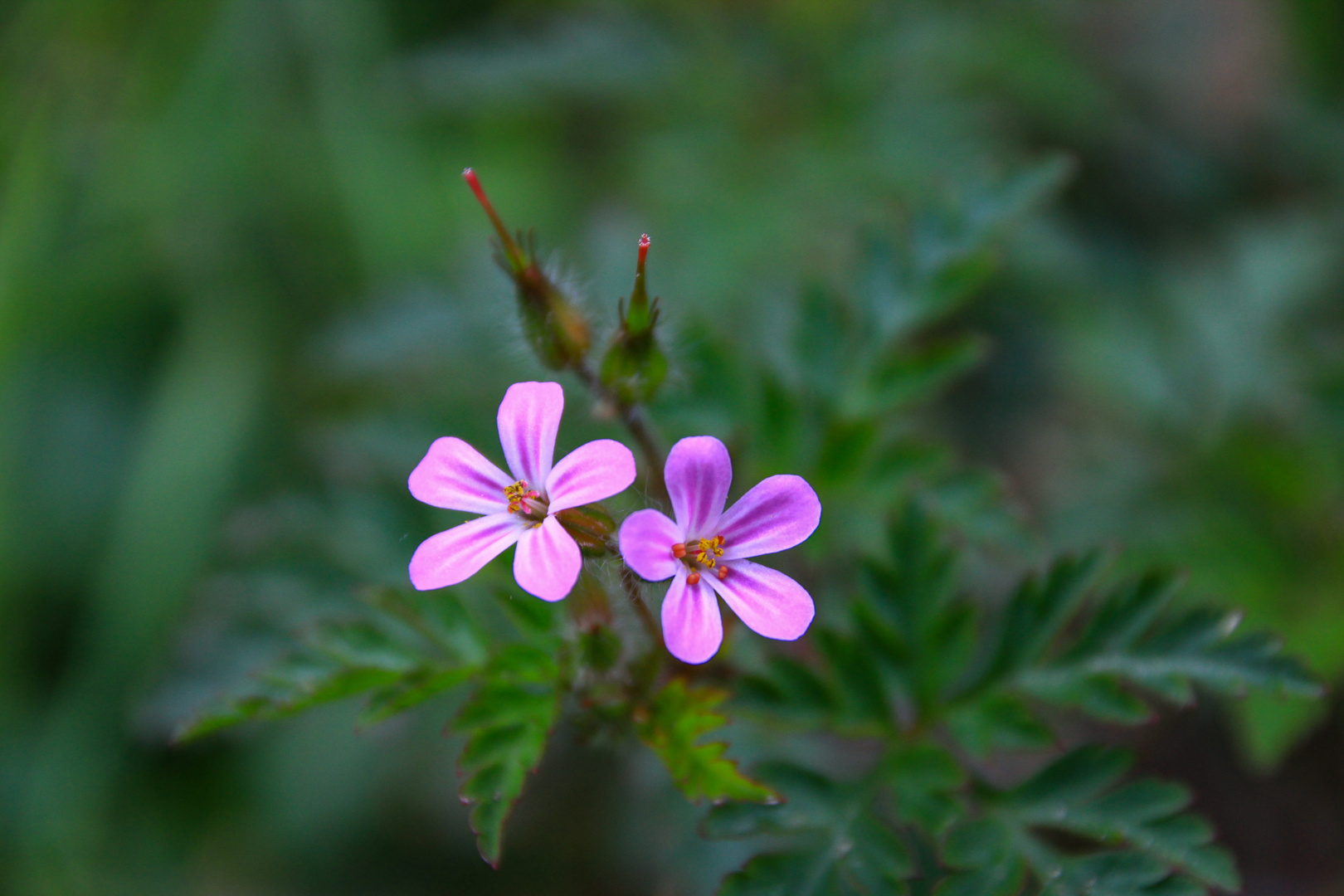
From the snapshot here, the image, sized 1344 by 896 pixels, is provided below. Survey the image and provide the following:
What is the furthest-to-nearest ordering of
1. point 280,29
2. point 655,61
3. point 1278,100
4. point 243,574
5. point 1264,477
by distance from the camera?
point 280,29 → point 1278,100 → point 655,61 → point 1264,477 → point 243,574

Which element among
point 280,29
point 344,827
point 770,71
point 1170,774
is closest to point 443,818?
point 344,827

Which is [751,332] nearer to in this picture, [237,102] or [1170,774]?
[1170,774]

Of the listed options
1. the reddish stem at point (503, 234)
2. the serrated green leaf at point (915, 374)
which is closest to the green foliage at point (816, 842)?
the serrated green leaf at point (915, 374)

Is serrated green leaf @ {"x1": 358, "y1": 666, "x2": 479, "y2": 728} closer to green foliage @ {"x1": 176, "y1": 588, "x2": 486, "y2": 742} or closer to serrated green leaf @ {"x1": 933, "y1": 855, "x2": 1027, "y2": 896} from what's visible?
green foliage @ {"x1": 176, "y1": 588, "x2": 486, "y2": 742}

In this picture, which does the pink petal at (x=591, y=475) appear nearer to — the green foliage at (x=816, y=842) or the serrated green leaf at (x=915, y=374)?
the green foliage at (x=816, y=842)

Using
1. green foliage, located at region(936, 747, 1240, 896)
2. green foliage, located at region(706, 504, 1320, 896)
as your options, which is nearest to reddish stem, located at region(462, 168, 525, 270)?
green foliage, located at region(706, 504, 1320, 896)
